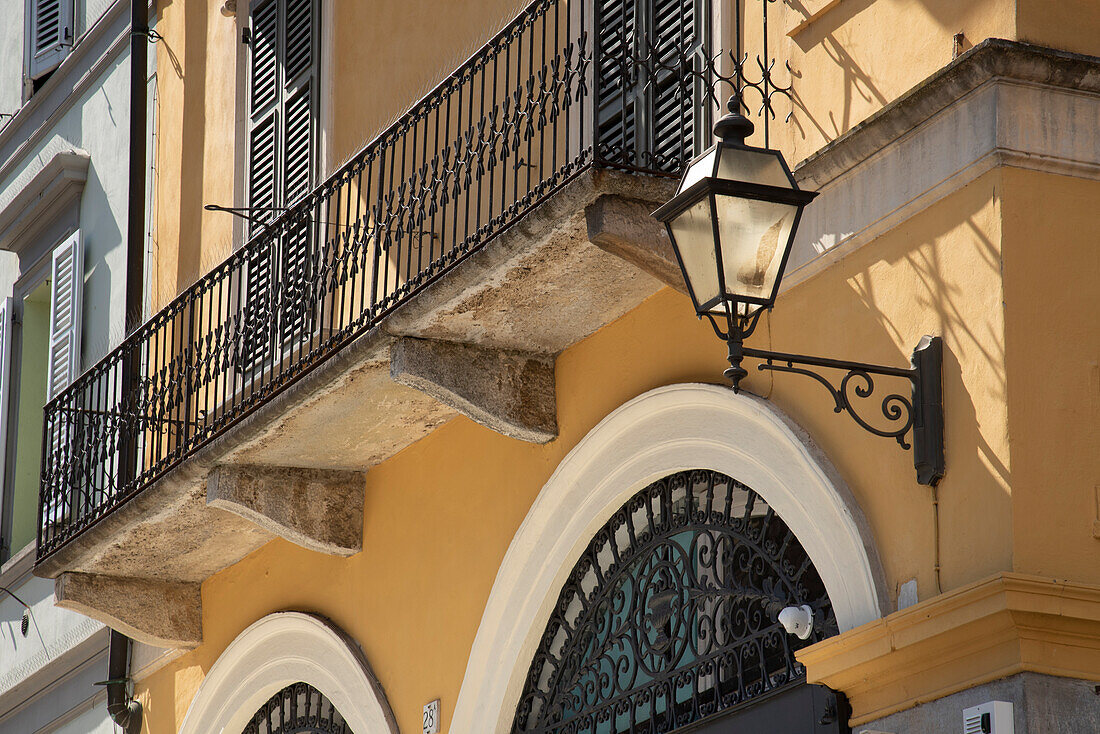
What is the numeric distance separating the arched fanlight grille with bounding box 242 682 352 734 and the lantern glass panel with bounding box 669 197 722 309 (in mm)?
4503

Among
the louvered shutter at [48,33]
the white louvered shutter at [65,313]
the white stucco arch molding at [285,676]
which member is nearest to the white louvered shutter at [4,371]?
the white louvered shutter at [65,313]

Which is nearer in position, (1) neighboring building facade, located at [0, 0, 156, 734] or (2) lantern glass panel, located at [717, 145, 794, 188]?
(2) lantern glass panel, located at [717, 145, 794, 188]

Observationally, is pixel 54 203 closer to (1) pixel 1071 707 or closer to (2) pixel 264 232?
(2) pixel 264 232

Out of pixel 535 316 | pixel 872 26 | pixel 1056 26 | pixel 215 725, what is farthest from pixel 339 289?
pixel 1056 26

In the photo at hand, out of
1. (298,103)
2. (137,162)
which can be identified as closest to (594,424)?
(298,103)

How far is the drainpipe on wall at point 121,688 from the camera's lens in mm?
11461

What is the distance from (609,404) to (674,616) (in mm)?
1001

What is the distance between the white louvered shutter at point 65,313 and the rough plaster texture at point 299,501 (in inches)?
148

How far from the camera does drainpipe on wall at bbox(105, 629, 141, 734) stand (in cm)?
1146

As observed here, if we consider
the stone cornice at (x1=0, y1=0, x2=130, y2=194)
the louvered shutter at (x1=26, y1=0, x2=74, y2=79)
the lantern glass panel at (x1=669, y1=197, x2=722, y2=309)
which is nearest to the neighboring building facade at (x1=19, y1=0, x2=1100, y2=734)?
the lantern glass panel at (x1=669, y1=197, x2=722, y2=309)

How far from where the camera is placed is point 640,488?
746 cm

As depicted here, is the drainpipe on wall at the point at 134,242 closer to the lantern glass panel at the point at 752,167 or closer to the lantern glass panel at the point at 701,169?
the lantern glass panel at the point at 701,169

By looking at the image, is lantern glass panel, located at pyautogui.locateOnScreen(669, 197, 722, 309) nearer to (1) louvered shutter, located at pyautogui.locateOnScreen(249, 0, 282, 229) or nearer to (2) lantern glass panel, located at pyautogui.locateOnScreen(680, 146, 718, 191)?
(2) lantern glass panel, located at pyautogui.locateOnScreen(680, 146, 718, 191)

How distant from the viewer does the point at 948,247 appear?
233 inches
